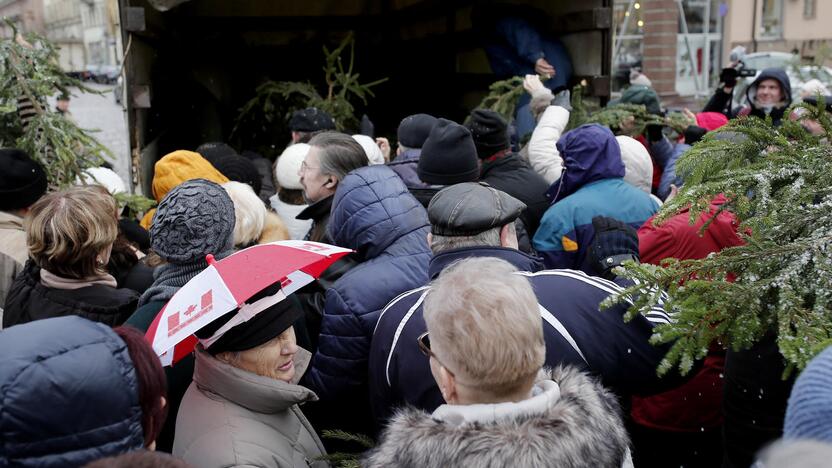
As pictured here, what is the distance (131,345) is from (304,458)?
85cm

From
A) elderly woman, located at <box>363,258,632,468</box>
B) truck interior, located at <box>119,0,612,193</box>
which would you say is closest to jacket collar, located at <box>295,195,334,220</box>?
elderly woman, located at <box>363,258,632,468</box>

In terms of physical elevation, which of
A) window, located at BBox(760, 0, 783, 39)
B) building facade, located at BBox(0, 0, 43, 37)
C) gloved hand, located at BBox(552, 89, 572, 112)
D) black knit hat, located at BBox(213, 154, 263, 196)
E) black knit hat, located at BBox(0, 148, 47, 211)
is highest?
window, located at BBox(760, 0, 783, 39)

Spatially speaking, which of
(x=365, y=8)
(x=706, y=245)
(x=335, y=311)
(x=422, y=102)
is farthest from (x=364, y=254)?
(x=365, y=8)

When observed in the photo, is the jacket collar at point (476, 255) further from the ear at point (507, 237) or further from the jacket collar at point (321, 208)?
the jacket collar at point (321, 208)

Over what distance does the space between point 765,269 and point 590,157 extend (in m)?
1.89

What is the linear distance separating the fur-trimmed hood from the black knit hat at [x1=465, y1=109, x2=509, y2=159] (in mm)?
2927

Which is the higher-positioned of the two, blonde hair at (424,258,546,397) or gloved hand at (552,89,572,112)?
gloved hand at (552,89,572,112)

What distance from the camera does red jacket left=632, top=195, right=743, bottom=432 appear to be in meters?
3.14

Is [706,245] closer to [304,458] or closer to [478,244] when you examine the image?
[478,244]

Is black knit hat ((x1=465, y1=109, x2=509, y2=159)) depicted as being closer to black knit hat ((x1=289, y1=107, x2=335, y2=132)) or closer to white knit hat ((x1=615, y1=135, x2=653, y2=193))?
white knit hat ((x1=615, y1=135, x2=653, y2=193))

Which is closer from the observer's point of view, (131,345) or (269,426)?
(131,345)

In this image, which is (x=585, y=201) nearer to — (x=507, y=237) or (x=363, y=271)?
(x=507, y=237)

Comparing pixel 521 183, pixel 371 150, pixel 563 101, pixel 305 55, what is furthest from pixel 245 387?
pixel 305 55

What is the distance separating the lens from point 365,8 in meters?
9.99
